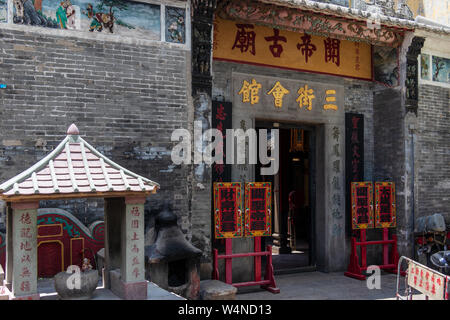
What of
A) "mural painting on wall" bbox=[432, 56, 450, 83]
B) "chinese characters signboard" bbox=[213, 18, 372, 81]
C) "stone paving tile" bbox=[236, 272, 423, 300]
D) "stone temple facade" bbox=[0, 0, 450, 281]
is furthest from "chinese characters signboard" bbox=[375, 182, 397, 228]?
"mural painting on wall" bbox=[432, 56, 450, 83]

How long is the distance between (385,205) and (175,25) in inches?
229

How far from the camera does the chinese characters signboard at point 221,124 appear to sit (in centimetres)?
858

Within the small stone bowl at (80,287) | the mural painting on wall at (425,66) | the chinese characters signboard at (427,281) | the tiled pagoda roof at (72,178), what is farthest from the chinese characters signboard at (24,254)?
the mural painting on wall at (425,66)

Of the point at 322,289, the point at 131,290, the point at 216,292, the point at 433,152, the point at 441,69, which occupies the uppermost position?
the point at 441,69

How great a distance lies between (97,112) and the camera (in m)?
7.30

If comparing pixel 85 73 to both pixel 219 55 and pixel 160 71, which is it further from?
pixel 219 55

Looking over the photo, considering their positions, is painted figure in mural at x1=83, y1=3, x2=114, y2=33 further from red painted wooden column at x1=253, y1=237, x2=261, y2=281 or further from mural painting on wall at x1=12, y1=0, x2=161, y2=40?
red painted wooden column at x1=253, y1=237, x2=261, y2=281

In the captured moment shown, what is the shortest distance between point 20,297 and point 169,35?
483 centimetres

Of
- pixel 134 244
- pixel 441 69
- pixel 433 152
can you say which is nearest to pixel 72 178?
pixel 134 244

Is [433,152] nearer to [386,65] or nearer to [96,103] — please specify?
[386,65]

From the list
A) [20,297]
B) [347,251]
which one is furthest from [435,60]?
[20,297]

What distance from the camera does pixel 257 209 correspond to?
8359 mm

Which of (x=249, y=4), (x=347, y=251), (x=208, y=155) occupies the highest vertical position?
(x=249, y=4)

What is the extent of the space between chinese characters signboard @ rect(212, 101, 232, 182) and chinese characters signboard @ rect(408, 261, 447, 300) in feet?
12.1
